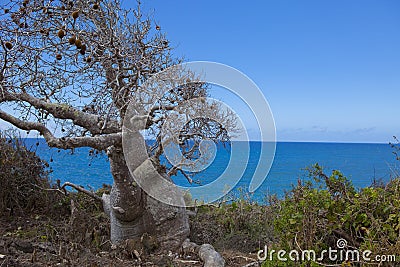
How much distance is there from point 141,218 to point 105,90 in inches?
65.9

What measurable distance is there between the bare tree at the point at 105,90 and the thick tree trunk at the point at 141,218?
0.04 ft

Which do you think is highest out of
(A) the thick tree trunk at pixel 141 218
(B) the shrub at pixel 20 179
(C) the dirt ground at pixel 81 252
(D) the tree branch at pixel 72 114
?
(D) the tree branch at pixel 72 114

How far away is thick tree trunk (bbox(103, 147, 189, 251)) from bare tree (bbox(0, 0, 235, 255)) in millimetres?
11

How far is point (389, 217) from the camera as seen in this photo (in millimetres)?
2938

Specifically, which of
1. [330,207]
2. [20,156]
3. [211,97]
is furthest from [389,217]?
[20,156]

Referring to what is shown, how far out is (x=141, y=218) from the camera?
4902mm

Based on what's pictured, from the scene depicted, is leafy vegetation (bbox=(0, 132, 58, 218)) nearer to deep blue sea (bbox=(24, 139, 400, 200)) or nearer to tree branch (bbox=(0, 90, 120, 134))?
deep blue sea (bbox=(24, 139, 400, 200))

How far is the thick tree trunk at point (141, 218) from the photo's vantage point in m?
4.70

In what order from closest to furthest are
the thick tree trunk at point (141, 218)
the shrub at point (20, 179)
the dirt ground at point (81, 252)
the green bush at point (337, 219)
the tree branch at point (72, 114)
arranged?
the green bush at point (337, 219), the dirt ground at point (81, 252), the tree branch at point (72, 114), the thick tree trunk at point (141, 218), the shrub at point (20, 179)

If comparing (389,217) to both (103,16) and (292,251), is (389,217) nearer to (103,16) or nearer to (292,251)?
(292,251)

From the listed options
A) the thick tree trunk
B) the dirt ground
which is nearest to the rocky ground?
the dirt ground

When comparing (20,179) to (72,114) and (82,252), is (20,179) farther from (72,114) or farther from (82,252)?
(82,252)

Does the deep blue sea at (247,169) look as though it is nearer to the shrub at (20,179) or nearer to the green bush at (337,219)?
the shrub at (20,179)

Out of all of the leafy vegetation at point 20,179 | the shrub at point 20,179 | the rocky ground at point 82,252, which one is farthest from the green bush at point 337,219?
the shrub at point 20,179
